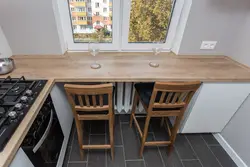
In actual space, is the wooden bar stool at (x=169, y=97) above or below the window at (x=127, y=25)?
below

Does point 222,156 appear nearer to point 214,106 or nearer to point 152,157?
point 214,106

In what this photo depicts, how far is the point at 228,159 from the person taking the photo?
1.53 metres

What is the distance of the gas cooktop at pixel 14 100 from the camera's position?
0.72 m

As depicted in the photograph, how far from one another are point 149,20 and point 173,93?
2.98 ft

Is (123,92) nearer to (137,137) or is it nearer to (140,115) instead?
(140,115)

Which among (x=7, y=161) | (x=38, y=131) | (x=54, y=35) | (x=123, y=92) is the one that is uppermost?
(x=54, y=35)

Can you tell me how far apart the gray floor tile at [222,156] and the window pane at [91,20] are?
1725 millimetres

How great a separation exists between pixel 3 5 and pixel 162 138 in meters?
2.07

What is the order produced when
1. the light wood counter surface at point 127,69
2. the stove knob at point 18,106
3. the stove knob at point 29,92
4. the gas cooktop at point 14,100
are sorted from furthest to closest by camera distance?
the light wood counter surface at point 127,69
the stove knob at point 29,92
the stove knob at point 18,106
the gas cooktop at point 14,100

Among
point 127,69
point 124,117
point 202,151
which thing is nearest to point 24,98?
point 127,69

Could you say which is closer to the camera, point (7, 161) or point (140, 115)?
point (7, 161)

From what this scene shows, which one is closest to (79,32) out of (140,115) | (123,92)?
(123,92)

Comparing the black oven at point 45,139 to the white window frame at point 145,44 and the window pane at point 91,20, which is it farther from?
the white window frame at point 145,44

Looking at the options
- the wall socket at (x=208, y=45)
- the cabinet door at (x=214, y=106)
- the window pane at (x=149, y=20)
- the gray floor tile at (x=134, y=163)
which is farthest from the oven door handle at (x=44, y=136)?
the wall socket at (x=208, y=45)
